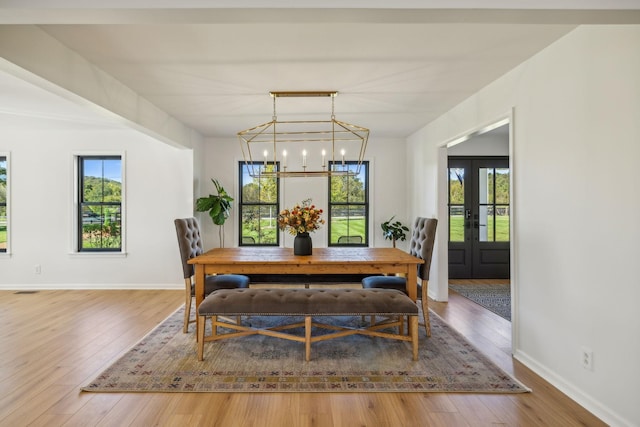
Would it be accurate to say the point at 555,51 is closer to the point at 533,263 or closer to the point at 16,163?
the point at 533,263

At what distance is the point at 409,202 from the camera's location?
20.0 ft

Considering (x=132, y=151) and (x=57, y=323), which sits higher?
(x=132, y=151)

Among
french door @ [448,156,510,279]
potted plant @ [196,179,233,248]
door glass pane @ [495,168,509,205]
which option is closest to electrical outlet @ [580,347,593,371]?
french door @ [448,156,510,279]

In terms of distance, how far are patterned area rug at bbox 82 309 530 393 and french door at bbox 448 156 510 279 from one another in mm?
3107

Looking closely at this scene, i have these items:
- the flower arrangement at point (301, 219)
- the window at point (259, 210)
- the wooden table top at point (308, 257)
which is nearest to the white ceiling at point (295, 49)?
the flower arrangement at point (301, 219)

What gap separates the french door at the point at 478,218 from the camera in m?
6.27

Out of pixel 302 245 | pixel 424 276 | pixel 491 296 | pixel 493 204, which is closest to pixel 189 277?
pixel 302 245

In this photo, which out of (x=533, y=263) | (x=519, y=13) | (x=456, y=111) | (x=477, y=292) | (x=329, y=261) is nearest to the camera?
(x=519, y=13)

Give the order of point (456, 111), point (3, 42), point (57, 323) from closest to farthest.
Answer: point (3, 42)
point (57, 323)
point (456, 111)

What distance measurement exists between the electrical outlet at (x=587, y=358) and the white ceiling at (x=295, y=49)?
1891mm

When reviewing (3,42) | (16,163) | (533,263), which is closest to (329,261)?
(533,263)

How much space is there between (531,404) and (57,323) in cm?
449

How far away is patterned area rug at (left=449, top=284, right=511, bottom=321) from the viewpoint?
14.7ft

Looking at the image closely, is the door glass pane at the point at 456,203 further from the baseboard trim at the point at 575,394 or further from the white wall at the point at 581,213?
the baseboard trim at the point at 575,394
